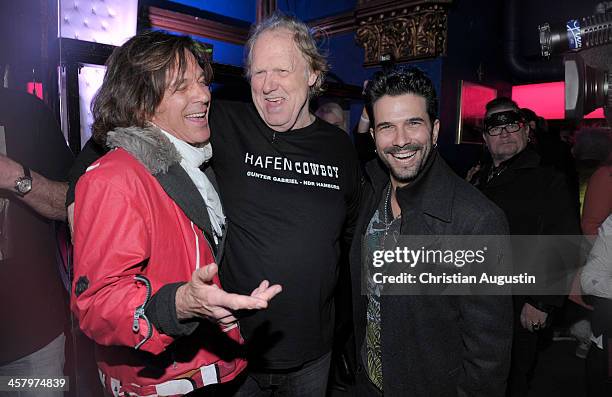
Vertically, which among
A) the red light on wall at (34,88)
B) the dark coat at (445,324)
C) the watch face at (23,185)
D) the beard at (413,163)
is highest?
the red light on wall at (34,88)

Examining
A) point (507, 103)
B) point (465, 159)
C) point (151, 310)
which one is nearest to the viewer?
point (151, 310)

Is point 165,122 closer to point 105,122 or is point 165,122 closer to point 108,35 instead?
point 105,122

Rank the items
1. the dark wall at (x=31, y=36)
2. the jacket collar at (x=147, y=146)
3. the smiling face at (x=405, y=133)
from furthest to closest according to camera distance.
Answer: the dark wall at (x=31, y=36)
the smiling face at (x=405, y=133)
the jacket collar at (x=147, y=146)

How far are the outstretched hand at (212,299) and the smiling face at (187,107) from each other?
2.17 ft

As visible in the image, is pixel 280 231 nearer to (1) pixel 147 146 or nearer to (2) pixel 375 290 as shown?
(2) pixel 375 290

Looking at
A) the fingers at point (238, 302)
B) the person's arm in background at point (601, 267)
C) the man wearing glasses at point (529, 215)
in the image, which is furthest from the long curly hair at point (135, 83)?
the man wearing glasses at point (529, 215)

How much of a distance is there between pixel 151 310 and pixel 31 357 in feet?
3.79

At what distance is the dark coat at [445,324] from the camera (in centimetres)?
146

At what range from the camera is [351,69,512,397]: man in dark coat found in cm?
147

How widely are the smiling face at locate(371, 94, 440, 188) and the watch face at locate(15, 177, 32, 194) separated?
1442 mm

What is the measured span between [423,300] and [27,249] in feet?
5.43

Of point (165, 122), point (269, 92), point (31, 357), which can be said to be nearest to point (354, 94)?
point (269, 92)

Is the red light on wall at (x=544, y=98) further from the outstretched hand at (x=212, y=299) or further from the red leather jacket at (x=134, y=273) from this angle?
the outstretched hand at (x=212, y=299)

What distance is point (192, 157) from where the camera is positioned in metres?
1.43
